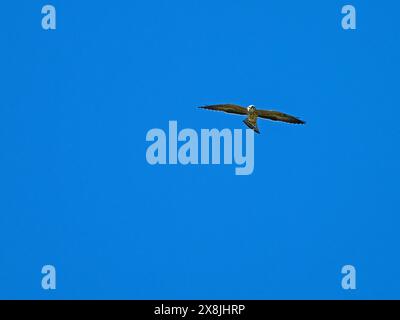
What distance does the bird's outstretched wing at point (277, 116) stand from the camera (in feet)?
70.9

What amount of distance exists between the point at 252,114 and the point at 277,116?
2.35ft

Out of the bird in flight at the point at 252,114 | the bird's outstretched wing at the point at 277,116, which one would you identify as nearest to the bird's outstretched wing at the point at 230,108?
the bird in flight at the point at 252,114

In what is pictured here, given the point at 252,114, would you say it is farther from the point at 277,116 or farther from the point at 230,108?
the point at 277,116

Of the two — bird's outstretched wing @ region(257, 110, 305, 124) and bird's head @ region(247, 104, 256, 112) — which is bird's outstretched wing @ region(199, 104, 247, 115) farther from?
bird's outstretched wing @ region(257, 110, 305, 124)

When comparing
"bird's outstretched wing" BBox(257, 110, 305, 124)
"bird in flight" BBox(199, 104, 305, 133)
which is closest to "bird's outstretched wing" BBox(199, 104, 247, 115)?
"bird in flight" BBox(199, 104, 305, 133)

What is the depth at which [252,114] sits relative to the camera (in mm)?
21391

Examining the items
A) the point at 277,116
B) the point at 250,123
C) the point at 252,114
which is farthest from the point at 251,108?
the point at 277,116

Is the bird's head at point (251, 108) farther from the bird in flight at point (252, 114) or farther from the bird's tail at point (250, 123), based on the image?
the bird's tail at point (250, 123)

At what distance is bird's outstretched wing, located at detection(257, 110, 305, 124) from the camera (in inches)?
851

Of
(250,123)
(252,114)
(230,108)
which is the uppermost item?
(230,108)
